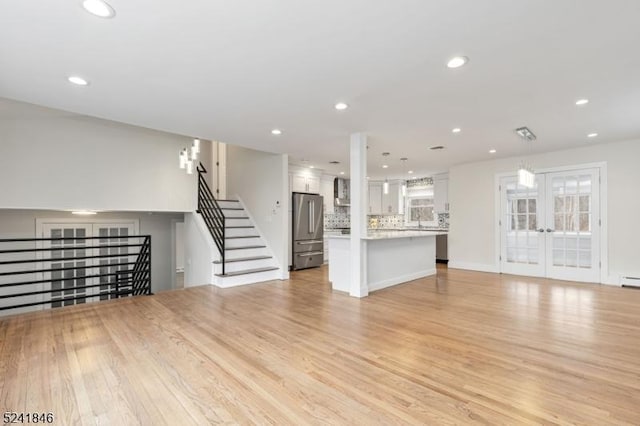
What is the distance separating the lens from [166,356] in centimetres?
264

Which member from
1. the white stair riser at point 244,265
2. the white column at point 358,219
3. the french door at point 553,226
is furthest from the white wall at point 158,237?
the french door at point 553,226

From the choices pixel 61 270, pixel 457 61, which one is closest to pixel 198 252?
pixel 61 270

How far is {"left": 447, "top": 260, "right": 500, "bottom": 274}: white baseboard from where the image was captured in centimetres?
682

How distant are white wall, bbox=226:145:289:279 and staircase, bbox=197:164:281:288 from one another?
203 millimetres

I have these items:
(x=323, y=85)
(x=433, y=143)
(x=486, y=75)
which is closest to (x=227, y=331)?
(x=323, y=85)

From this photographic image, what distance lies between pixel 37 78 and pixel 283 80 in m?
2.30

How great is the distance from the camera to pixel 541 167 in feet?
20.5

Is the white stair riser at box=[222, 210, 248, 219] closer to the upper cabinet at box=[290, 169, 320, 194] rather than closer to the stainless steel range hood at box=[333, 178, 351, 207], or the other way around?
the upper cabinet at box=[290, 169, 320, 194]

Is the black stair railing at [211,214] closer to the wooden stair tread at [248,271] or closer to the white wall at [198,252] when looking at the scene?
the white wall at [198,252]

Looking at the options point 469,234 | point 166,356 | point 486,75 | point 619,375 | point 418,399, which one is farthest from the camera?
point 469,234

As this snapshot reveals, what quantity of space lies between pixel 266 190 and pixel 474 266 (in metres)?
5.17

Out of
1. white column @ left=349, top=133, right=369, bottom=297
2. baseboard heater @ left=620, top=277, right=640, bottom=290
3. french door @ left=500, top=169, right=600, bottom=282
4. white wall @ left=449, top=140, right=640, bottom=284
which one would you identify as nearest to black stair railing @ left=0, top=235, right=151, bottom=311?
white column @ left=349, top=133, right=369, bottom=297

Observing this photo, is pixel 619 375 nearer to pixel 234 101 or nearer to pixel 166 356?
pixel 166 356

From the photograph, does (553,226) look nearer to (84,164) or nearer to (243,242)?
(243,242)
